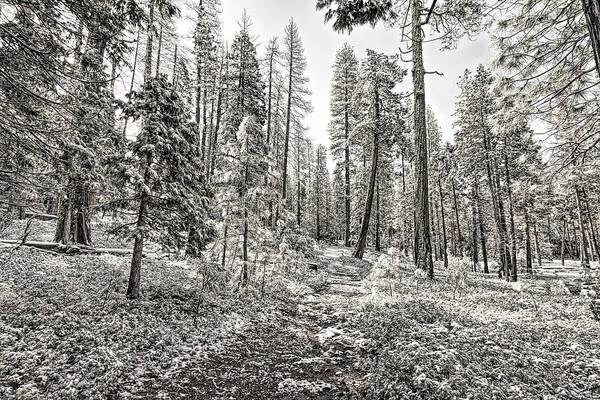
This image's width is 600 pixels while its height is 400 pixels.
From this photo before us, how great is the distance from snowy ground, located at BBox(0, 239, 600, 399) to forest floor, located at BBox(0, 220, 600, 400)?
3 cm

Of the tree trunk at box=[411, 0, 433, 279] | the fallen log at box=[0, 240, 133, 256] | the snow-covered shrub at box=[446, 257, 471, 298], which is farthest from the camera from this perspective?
the fallen log at box=[0, 240, 133, 256]

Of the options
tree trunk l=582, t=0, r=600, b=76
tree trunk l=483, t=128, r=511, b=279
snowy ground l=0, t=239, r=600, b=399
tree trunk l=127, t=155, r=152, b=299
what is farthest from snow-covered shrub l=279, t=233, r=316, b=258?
tree trunk l=582, t=0, r=600, b=76

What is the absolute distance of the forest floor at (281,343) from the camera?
438cm

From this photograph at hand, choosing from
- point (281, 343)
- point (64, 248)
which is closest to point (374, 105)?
point (281, 343)

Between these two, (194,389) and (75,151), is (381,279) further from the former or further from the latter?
(75,151)

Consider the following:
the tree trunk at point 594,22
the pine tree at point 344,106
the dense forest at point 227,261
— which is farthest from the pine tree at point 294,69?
the tree trunk at point 594,22

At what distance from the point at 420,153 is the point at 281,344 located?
7.90 metres

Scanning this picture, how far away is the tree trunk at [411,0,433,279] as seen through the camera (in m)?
10.6

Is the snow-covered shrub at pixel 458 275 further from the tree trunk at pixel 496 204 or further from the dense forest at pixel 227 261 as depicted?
the tree trunk at pixel 496 204

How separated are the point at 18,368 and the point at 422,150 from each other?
457 inches

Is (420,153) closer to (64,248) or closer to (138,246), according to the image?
(138,246)

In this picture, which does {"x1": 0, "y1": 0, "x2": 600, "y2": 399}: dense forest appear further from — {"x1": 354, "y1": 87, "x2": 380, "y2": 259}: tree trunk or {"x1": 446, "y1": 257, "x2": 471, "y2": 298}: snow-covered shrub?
{"x1": 354, "y1": 87, "x2": 380, "y2": 259}: tree trunk

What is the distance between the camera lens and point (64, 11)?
189 inches

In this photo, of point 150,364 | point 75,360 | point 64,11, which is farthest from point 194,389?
point 64,11
